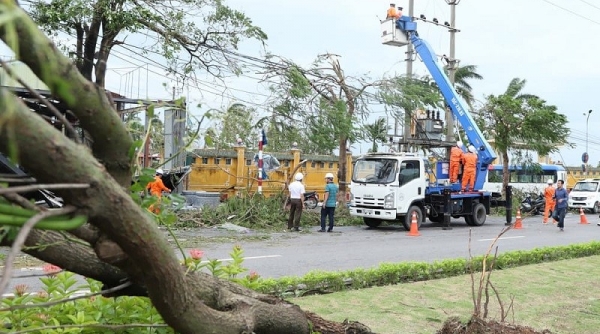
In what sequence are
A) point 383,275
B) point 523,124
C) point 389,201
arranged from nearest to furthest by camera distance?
1. point 383,275
2. point 389,201
3. point 523,124

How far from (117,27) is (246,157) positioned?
842cm

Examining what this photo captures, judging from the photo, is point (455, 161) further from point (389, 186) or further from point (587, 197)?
point (587, 197)

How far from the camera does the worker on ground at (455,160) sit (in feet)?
61.3

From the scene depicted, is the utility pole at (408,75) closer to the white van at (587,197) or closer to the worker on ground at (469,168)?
the worker on ground at (469,168)

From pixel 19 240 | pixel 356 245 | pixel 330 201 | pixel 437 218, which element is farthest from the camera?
pixel 437 218

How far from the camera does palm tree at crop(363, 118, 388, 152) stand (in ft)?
64.6

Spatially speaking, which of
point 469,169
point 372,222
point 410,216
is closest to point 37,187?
point 410,216

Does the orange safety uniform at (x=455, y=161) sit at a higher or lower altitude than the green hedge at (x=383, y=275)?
higher

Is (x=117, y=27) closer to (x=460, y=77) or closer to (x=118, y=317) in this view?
(x=118, y=317)

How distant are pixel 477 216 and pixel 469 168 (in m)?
1.85

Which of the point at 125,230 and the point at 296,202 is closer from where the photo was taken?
the point at 125,230

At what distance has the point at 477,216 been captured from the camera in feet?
64.3

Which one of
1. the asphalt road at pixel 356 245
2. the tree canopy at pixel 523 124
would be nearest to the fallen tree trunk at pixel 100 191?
the asphalt road at pixel 356 245

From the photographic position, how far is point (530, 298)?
686 cm
